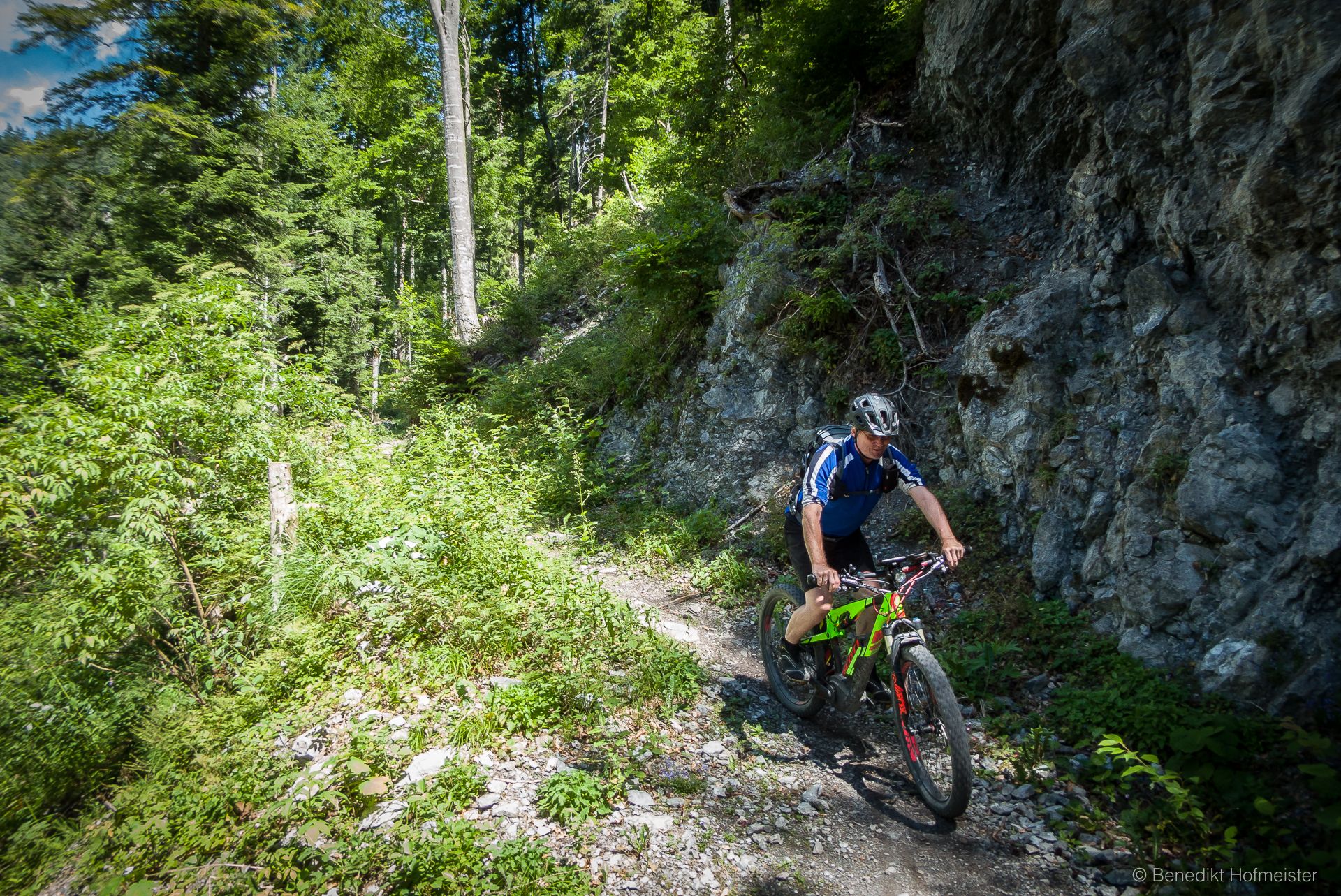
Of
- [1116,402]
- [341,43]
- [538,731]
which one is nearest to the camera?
[538,731]

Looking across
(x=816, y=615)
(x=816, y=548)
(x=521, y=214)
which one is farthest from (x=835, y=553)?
(x=521, y=214)

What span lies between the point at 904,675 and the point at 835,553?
988 mm

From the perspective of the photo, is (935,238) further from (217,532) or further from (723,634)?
(217,532)

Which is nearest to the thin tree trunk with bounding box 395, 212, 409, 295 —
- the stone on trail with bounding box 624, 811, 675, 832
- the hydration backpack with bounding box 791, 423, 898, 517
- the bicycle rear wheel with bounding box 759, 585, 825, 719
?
the bicycle rear wheel with bounding box 759, 585, 825, 719

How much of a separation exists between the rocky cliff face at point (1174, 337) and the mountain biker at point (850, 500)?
1.79 m

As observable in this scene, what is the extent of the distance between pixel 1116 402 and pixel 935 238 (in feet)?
12.3

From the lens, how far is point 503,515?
6.32 m

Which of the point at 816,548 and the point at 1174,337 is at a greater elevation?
the point at 1174,337

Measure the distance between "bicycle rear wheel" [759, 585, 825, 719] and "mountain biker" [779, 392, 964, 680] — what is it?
0.62 feet

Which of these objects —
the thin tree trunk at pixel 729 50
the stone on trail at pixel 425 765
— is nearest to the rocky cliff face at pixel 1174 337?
the stone on trail at pixel 425 765

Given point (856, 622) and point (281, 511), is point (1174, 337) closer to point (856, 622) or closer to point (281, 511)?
point (856, 622)

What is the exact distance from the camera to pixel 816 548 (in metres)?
4.01

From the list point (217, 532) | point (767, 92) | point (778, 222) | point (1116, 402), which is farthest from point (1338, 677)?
A: point (767, 92)

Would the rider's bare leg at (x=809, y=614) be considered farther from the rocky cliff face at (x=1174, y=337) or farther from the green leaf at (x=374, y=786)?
the green leaf at (x=374, y=786)
